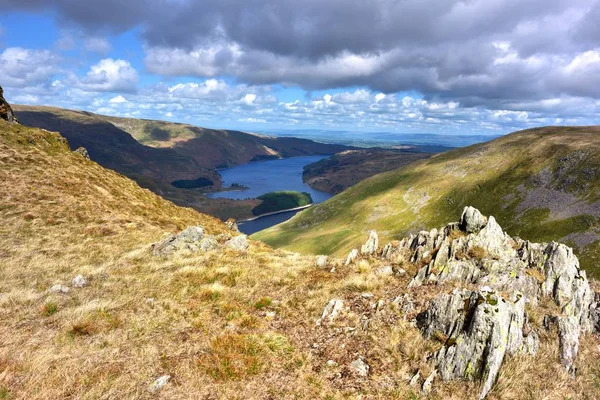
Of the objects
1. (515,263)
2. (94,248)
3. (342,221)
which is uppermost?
(515,263)

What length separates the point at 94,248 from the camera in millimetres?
25328

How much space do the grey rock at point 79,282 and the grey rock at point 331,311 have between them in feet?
45.0

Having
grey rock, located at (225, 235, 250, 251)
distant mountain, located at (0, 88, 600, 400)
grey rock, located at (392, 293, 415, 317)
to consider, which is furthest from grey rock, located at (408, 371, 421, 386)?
grey rock, located at (225, 235, 250, 251)

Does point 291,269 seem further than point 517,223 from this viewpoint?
No

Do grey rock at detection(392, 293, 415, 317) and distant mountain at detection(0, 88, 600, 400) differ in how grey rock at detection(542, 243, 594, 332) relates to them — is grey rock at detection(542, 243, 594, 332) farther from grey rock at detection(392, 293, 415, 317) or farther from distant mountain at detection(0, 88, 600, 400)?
grey rock at detection(392, 293, 415, 317)

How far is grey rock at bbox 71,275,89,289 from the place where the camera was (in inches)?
701

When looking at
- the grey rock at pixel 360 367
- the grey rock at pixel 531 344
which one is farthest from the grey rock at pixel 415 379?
the grey rock at pixel 531 344

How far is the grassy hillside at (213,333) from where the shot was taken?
401 inches

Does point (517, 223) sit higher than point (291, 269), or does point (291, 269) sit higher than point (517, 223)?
point (291, 269)

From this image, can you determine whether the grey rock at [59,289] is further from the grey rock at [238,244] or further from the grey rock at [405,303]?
the grey rock at [405,303]

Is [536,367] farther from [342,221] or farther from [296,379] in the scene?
[342,221]

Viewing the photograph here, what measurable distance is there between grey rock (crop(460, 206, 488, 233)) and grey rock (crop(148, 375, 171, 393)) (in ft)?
69.8

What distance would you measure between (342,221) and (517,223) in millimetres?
90617

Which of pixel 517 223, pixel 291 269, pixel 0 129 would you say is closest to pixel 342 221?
pixel 517 223
